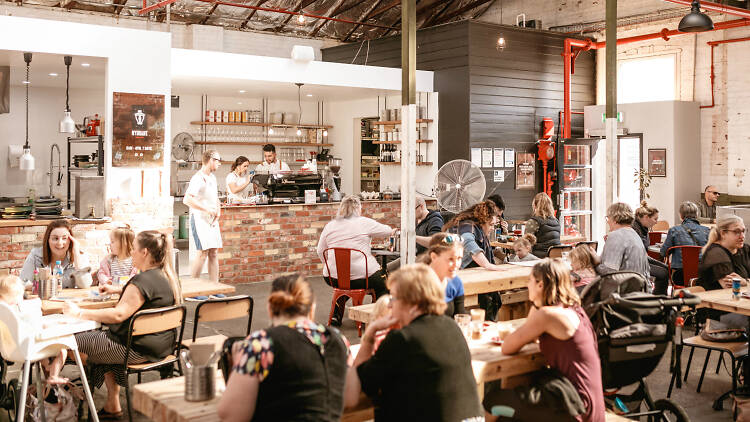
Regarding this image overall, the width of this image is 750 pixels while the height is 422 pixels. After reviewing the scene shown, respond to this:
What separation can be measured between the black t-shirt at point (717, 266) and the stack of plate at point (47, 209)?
6484mm

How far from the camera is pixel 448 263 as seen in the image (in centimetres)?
460

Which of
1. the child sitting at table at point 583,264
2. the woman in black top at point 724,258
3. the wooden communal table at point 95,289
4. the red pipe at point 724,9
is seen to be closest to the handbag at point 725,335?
the woman in black top at point 724,258

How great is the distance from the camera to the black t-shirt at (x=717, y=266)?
230 inches

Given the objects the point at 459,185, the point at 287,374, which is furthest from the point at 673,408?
the point at 459,185

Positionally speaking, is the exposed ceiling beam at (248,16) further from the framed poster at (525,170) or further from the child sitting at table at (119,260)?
the child sitting at table at (119,260)

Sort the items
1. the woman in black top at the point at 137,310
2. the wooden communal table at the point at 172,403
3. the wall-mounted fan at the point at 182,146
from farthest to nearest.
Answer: the wall-mounted fan at the point at 182,146, the woman in black top at the point at 137,310, the wooden communal table at the point at 172,403

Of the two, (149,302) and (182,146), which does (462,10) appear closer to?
(182,146)

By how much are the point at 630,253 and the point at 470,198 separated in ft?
7.92

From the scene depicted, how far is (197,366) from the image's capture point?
3.04 metres

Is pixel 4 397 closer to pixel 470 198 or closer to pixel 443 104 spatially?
pixel 470 198

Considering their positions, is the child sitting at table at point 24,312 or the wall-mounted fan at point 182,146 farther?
the wall-mounted fan at point 182,146

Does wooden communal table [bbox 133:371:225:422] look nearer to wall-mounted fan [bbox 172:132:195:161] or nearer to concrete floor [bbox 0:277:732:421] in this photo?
concrete floor [bbox 0:277:732:421]

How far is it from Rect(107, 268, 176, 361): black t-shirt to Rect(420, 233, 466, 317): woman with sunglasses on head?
5.24 ft

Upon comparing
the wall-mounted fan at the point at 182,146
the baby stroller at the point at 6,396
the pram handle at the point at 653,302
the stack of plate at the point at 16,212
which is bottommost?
the baby stroller at the point at 6,396
